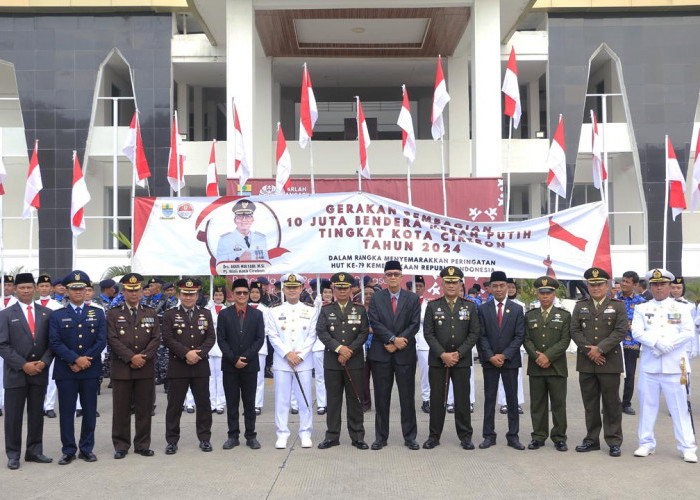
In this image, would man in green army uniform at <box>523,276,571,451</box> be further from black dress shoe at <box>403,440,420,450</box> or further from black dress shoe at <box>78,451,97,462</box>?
black dress shoe at <box>78,451,97,462</box>

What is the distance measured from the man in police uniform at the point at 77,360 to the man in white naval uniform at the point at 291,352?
1.71 m

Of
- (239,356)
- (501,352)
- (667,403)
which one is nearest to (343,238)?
(239,356)

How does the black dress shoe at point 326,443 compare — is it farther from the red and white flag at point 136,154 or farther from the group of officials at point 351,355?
the red and white flag at point 136,154

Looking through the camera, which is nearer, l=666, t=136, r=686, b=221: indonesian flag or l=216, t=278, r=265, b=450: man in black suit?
l=216, t=278, r=265, b=450: man in black suit

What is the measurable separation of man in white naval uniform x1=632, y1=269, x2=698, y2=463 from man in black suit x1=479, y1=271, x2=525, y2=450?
1145mm

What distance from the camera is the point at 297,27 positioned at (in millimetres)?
21750

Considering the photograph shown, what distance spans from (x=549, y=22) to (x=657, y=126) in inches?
167

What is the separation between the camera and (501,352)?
8289 mm

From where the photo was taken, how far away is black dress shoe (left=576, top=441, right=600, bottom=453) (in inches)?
311

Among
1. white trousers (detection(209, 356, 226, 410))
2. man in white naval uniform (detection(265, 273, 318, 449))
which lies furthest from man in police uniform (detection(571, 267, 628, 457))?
white trousers (detection(209, 356, 226, 410))

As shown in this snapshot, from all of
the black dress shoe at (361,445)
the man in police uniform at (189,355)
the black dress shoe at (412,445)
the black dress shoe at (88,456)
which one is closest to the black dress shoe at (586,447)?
the black dress shoe at (412,445)

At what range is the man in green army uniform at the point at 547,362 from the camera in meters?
8.07

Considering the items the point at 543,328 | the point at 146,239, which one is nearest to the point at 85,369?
the point at 146,239

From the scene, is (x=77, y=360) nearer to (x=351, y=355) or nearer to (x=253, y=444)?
(x=253, y=444)
